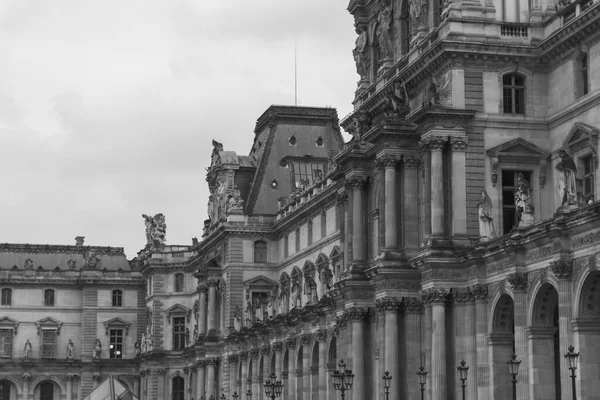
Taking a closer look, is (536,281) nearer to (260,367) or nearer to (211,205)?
(260,367)

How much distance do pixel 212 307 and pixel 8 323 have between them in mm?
40803

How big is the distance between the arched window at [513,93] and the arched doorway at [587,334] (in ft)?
47.3

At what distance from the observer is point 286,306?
10744cm

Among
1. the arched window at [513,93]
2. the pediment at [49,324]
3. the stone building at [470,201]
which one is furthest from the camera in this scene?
the pediment at [49,324]

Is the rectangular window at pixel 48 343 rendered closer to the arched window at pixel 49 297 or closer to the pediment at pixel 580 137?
the arched window at pixel 49 297

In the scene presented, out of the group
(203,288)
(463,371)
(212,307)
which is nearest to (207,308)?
(203,288)

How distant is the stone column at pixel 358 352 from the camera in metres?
70.3

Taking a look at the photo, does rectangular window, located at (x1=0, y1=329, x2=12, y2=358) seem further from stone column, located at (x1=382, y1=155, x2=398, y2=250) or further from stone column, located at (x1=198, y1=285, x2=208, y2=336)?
stone column, located at (x1=382, y1=155, x2=398, y2=250)

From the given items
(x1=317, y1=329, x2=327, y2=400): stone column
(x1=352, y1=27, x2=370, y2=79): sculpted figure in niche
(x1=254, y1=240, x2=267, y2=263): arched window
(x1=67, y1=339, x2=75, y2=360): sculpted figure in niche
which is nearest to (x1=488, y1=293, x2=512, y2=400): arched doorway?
(x1=352, y1=27, x2=370, y2=79): sculpted figure in niche

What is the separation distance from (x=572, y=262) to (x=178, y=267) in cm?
8885

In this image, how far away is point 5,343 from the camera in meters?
151

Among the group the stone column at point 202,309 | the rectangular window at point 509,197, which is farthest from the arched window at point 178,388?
the rectangular window at point 509,197

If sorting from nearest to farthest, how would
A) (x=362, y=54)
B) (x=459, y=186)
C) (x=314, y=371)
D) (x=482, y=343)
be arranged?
Answer: (x=482, y=343)
(x=459, y=186)
(x=362, y=54)
(x=314, y=371)

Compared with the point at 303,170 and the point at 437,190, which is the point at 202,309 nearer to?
the point at 303,170
